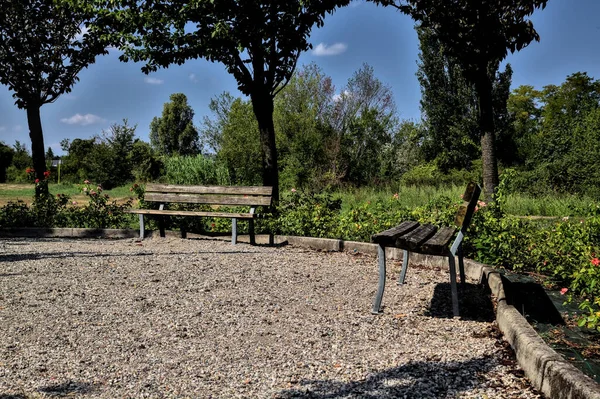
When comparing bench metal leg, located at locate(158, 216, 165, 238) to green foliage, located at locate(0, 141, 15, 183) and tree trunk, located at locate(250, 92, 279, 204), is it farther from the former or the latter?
green foliage, located at locate(0, 141, 15, 183)

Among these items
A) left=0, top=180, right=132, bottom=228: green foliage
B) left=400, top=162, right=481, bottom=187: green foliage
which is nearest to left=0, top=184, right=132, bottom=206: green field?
left=0, top=180, right=132, bottom=228: green foliage

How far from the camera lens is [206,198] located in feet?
28.1

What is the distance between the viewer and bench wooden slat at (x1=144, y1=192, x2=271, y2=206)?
8227mm


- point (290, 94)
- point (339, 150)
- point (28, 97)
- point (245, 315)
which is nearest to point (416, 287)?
point (245, 315)

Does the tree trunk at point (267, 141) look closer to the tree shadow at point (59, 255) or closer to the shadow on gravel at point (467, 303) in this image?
the tree shadow at point (59, 255)

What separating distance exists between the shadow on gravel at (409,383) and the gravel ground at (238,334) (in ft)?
0.03

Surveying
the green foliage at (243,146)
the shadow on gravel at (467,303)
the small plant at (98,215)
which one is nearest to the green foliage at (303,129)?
the green foliage at (243,146)

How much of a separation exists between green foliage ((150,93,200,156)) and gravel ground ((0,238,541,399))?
4278 cm

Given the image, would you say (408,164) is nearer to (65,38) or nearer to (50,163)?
(65,38)

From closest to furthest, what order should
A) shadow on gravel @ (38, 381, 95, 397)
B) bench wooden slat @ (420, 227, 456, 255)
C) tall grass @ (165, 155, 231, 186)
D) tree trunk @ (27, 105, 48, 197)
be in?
1. shadow on gravel @ (38, 381, 95, 397)
2. bench wooden slat @ (420, 227, 456, 255)
3. tree trunk @ (27, 105, 48, 197)
4. tall grass @ (165, 155, 231, 186)

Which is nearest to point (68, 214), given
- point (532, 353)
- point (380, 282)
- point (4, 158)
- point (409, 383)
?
point (380, 282)

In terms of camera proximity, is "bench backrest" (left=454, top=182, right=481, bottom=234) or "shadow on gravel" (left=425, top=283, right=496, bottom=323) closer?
"shadow on gravel" (left=425, top=283, right=496, bottom=323)

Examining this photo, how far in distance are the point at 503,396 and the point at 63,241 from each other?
7.28 meters

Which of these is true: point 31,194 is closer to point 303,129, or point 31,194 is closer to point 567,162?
point 303,129
